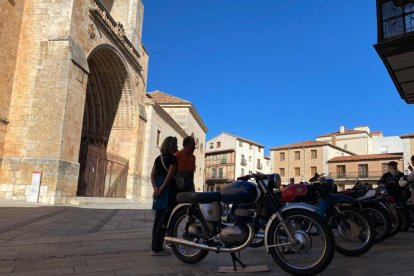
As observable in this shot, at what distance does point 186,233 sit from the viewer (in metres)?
4.10

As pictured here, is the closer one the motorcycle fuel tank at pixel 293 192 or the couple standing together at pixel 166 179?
the motorcycle fuel tank at pixel 293 192

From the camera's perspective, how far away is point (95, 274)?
3467mm

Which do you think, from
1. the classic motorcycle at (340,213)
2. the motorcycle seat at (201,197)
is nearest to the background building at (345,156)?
the classic motorcycle at (340,213)

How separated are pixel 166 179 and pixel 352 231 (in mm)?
2580

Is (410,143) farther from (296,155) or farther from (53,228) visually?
(53,228)

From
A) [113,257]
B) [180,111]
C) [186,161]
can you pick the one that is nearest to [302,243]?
[186,161]

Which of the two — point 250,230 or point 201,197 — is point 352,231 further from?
point 201,197

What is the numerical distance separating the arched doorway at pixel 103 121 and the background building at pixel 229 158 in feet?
131

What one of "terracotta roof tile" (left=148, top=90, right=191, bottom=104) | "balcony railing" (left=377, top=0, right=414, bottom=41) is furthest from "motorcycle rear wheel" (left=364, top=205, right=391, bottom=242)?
"terracotta roof tile" (left=148, top=90, right=191, bottom=104)

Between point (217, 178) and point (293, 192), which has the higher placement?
point (217, 178)

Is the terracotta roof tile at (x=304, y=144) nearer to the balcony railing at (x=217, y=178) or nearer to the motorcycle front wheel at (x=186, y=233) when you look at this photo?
the balcony railing at (x=217, y=178)

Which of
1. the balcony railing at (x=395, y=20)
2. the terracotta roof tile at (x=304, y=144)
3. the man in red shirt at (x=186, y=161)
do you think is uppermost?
the terracotta roof tile at (x=304, y=144)

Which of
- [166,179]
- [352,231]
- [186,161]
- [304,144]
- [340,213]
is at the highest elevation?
[304,144]

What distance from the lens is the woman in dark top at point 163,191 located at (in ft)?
15.0
